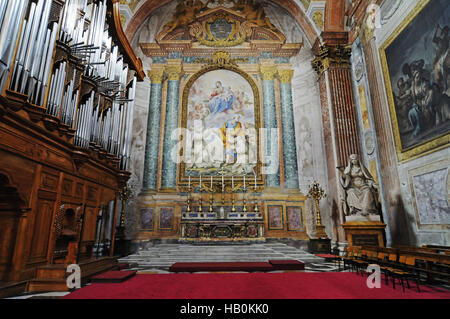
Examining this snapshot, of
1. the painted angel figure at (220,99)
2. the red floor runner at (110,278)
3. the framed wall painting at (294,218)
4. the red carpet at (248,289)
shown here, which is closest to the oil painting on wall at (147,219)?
the painted angel figure at (220,99)

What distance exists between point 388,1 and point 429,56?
257 cm

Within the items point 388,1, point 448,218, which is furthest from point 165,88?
point 448,218

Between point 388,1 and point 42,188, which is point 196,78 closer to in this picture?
point 388,1

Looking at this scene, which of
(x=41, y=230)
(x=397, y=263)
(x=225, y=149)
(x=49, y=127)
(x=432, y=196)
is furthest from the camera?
(x=225, y=149)

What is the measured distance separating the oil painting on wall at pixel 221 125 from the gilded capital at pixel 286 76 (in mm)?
1393

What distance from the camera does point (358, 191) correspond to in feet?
22.1

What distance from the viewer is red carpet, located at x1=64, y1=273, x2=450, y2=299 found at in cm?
320

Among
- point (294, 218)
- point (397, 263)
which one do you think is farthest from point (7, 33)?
point (294, 218)

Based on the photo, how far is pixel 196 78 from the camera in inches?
447

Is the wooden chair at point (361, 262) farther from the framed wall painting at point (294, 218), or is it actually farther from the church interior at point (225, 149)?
the framed wall painting at point (294, 218)

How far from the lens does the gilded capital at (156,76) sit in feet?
36.5

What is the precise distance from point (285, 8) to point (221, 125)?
598cm

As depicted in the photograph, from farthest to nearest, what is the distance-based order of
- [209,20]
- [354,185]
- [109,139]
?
[209,20]
[354,185]
[109,139]

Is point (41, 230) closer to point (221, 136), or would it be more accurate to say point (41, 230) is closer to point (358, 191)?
point (358, 191)
